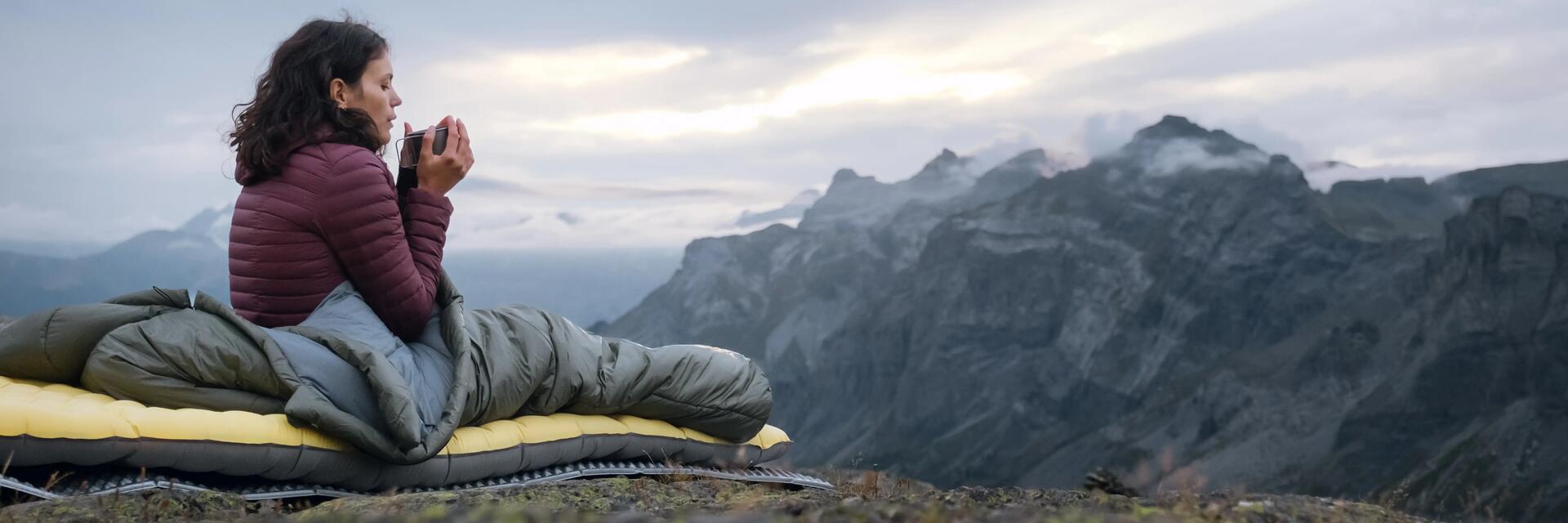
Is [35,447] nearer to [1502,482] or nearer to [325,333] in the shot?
[325,333]

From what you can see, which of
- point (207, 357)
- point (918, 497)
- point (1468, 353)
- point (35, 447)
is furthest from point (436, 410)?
point (1468, 353)

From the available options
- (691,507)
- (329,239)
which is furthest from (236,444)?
(691,507)

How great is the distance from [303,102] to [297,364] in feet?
5.18

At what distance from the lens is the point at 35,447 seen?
272 inches

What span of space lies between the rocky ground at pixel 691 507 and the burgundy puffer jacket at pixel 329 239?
129cm

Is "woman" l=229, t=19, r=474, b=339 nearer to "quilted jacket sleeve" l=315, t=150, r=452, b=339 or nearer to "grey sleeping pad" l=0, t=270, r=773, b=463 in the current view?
"quilted jacket sleeve" l=315, t=150, r=452, b=339

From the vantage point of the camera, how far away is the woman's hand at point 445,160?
26.8 ft

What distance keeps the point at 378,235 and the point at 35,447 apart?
211 centimetres

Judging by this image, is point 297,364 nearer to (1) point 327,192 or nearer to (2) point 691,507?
(1) point 327,192

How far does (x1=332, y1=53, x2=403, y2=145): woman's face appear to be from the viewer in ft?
26.1

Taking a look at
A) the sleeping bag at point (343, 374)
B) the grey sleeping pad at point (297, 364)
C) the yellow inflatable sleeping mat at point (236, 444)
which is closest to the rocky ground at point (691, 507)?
the yellow inflatable sleeping mat at point (236, 444)

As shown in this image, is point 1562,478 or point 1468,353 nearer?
point 1562,478

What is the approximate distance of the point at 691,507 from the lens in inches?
279

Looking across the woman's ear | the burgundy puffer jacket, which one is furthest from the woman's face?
the burgundy puffer jacket
